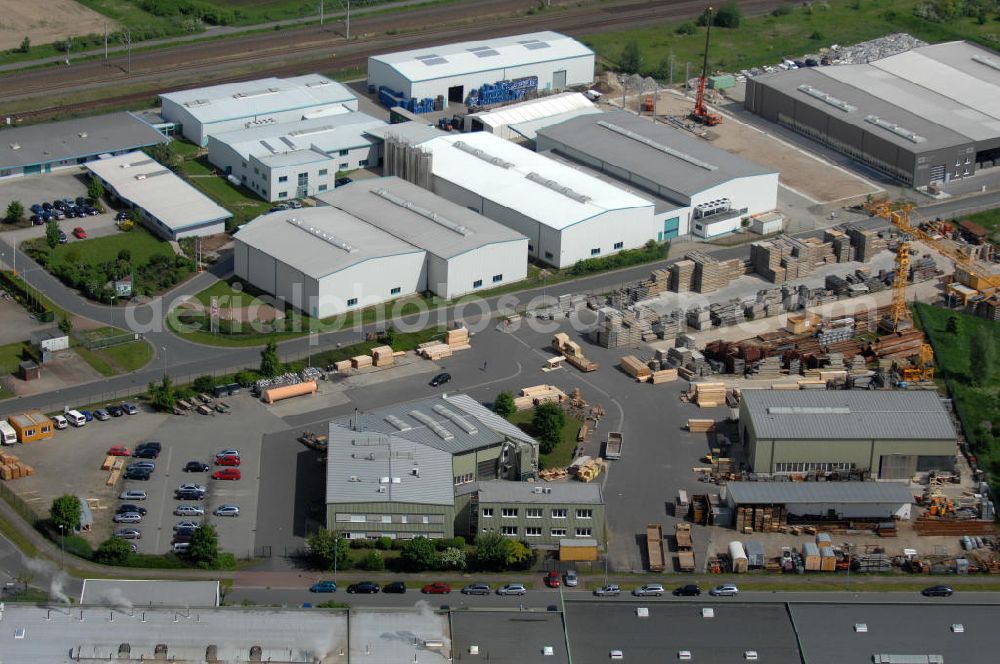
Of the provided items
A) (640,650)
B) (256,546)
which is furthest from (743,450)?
(256,546)

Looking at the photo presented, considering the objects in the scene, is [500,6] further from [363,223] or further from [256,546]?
[256,546]

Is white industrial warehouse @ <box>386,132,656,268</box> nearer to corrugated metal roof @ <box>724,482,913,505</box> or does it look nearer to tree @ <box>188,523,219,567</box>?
corrugated metal roof @ <box>724,482,913,505</box>

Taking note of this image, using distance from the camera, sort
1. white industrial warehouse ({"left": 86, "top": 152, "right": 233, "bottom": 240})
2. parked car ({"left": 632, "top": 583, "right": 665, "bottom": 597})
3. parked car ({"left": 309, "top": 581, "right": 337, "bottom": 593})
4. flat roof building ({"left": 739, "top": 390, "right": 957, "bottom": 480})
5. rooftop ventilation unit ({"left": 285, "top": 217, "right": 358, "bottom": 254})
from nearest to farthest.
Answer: parked car ({"left": 632, "top": 583, "right": 665, "bottom": 597})
parked car ({"left": 309, "top": 581, "right": 337, "bottom": 593})
flat roof building ({"left": 739, "top": 390, "right": 957, "bottom": 480})
rooftop ventilation unit ({"left": 285, "top": 217, "right": 358, "bottom": 254})
white industrial warehouse ({"left": 86, "top": 152, "right": 233, "bottom": 240})

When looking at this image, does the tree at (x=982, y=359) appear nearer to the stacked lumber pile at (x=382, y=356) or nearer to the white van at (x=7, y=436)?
the stacked lumber pile at (x=382, y=356)

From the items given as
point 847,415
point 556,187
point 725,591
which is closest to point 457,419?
point 725,591

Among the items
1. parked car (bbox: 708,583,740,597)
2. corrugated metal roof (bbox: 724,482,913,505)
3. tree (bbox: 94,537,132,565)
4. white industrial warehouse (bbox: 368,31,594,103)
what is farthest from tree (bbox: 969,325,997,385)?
white industrial warehouse (bbox: 368,31,594,103)
